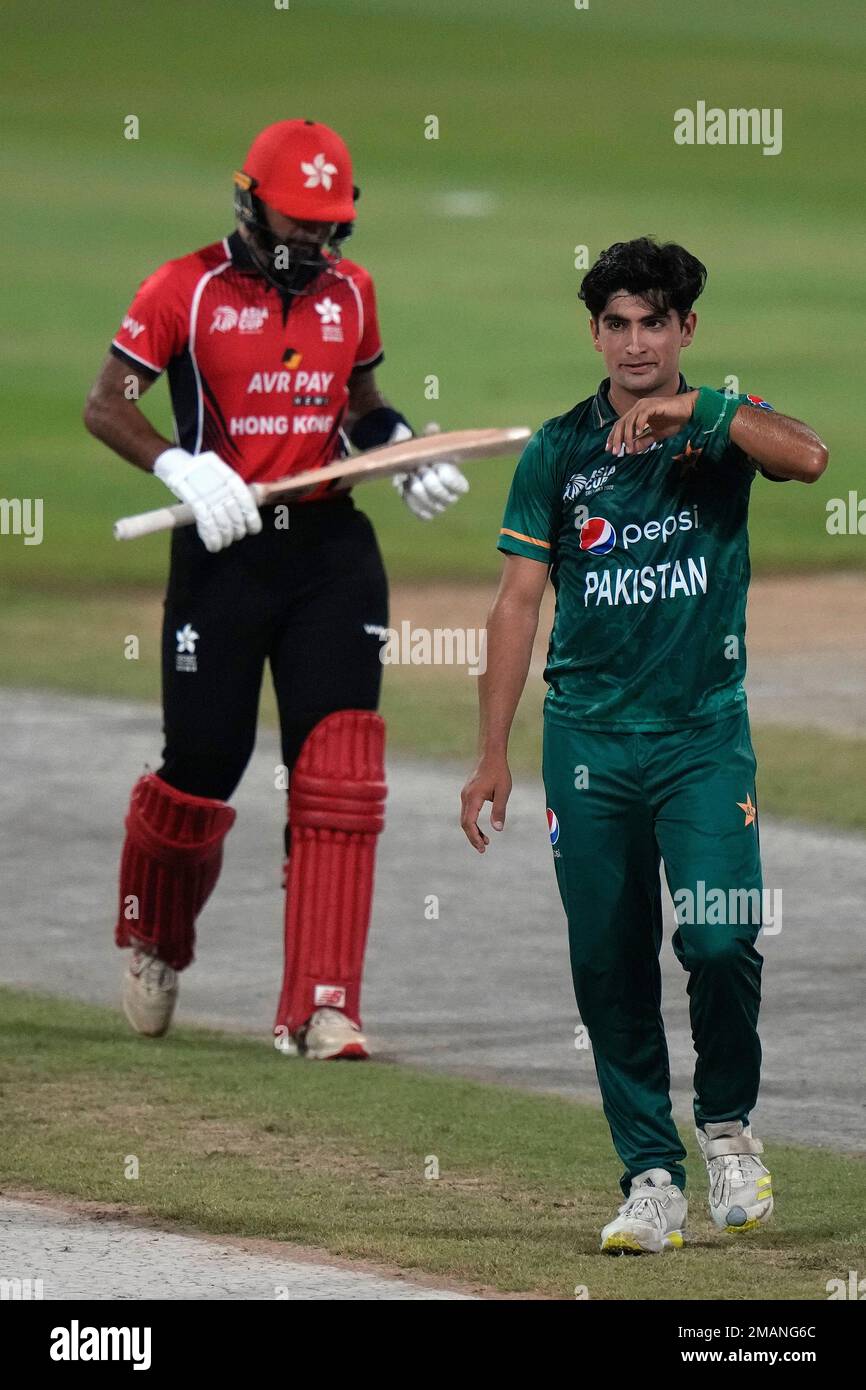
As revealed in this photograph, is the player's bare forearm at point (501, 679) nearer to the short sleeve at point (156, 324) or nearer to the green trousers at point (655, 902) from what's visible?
the green trousers at point (655, 902)

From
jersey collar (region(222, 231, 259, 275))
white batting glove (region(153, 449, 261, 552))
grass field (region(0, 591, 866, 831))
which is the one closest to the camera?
white batting glove (region(153, 449, 261, 552))

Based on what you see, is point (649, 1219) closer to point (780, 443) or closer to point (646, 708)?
point (646, 708)

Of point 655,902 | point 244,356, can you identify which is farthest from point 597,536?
point 244,356

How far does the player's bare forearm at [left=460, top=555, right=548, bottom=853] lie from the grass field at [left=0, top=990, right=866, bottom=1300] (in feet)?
2.54

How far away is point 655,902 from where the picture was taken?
5367mm

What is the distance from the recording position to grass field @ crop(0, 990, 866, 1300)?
16.9ft

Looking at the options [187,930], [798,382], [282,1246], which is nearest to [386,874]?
[187,930]

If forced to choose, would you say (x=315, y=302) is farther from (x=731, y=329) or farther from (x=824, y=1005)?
(x=731, y=329)

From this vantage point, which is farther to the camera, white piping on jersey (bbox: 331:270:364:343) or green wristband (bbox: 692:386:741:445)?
white piping on jersey (bbox: 331:270:364:343)

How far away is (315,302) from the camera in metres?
7.52

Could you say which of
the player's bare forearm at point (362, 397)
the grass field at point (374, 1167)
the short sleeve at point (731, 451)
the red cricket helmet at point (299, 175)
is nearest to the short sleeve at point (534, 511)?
the short sleeve at point (731, 451)

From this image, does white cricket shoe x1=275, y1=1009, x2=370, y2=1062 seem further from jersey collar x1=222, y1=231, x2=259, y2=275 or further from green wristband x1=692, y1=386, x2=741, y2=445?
green wristband x1=692, y1=386, x2=741, y2=445

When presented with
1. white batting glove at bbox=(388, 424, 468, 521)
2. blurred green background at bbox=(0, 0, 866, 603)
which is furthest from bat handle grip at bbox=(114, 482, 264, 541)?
blurred green background at bbox=(0, 0, 866, 603)
